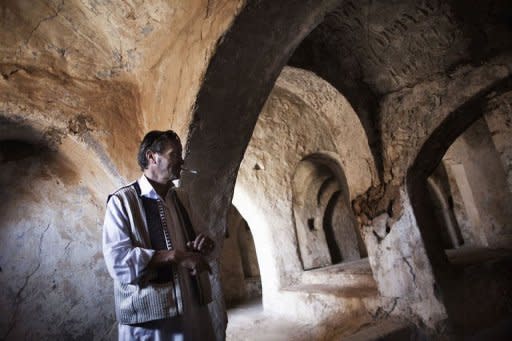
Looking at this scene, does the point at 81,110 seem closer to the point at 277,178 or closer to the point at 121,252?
the point at 121,252

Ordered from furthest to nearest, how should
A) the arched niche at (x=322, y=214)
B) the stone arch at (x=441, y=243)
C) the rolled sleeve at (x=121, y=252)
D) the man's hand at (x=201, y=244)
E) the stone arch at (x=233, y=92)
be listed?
the arched niche at (x=322, y=214), the stone arch at (x=441, y=243), the stone arch at (x=233, y=92), the man's hand at (x=201, y=244), the rolled sleeve at (x=121, y=252)

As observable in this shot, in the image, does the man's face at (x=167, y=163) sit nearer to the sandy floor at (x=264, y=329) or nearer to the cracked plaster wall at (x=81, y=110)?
the cracked plaster wall at (x=81, y=110)

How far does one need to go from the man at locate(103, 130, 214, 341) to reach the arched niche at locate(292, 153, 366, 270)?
475 cm

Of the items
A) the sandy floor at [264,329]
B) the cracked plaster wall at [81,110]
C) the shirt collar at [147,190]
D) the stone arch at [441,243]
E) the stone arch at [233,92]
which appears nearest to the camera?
the shirt collar at [147,190]

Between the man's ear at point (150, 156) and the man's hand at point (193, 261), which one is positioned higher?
the man's ear at point (150, 156)

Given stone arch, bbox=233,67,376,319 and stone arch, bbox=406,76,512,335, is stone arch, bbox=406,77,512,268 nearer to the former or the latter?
stone arch, bbox=406,76,512,335

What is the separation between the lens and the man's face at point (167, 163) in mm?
1444

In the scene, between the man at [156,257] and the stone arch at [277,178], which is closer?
the man at [156,257]

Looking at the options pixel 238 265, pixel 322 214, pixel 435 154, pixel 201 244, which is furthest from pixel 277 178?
pixel 201 244

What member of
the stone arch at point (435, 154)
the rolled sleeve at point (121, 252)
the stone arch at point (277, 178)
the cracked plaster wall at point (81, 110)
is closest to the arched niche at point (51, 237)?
the cracked plaster wall at point (81, 110)

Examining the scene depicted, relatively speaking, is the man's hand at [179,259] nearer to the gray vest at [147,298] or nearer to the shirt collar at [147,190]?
the gray vest at [147,298]

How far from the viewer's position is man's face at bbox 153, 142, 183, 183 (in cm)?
144

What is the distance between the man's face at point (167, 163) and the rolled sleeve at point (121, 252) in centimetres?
24

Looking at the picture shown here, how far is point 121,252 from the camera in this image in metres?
1.19
